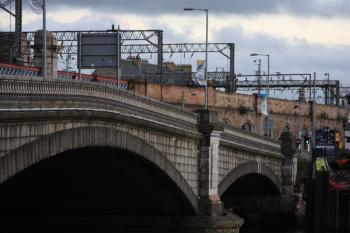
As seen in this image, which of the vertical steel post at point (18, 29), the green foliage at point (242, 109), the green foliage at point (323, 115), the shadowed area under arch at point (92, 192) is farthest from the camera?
the green foliage at point (323, 115)

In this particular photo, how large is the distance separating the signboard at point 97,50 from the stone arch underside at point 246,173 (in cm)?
994

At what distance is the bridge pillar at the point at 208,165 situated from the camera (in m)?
47.4

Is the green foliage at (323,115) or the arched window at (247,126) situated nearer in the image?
the arched window at (247,126)

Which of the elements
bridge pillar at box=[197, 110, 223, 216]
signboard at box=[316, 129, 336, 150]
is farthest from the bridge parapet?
signboard at box=[316, 129, 336, 150]

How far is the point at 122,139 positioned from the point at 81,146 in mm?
4231

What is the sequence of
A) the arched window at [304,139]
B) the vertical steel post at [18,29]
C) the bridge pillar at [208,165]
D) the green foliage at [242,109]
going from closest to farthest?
the bridge pillar at [208,165] → the vertical steel post at [18,29] → the green foliage at [242,109] → the arched window at [304,139]

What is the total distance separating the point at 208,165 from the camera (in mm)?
47719

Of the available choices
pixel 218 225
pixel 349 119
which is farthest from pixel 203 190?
A: pixel 349 119

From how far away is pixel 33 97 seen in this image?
91.0 feet

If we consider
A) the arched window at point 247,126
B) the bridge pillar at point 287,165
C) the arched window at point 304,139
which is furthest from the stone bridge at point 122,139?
the arched window at point 304,139

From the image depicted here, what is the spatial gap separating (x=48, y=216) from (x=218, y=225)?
833 cm

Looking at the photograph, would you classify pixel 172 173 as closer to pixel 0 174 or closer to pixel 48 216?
pixel 48 216

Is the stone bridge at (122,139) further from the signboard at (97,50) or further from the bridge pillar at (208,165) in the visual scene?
the signboard at (97,50)

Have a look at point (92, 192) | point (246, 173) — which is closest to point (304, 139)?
point (246, 173)
